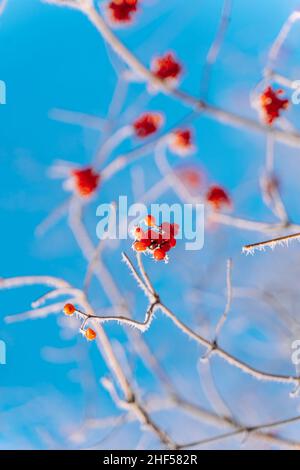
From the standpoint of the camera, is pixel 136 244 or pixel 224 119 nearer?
pixel 136 244

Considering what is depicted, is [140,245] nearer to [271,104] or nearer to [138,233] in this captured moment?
[138,233]

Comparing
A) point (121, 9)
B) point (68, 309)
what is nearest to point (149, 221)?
point (68, 309)

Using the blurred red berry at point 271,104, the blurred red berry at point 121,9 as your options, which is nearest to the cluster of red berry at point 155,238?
the blurred red berry at point 271,104

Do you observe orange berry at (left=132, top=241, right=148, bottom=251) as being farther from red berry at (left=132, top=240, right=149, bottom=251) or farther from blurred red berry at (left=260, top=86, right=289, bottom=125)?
blurred red berry at (left=260, top=86, right=289, bottom=125)

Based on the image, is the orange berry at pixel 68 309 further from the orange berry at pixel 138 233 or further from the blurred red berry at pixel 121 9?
the blurred red berry at pixel 121 9
